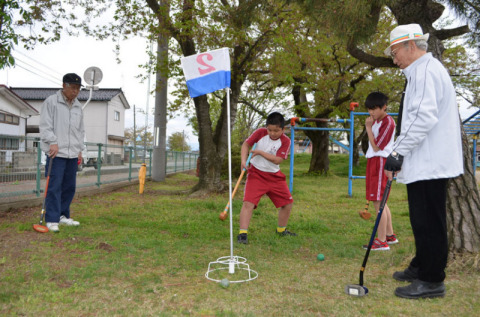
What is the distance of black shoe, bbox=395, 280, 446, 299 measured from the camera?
2602mm

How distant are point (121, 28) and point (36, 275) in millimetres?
7211

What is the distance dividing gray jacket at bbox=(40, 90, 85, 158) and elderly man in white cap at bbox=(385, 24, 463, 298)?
12.5 ft

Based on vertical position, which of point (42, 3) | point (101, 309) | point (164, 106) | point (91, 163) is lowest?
point (101, 309)

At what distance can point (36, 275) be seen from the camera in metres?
2.96

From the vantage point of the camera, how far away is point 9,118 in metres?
21.7

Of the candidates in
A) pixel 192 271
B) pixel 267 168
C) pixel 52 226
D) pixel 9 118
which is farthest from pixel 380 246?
pixel 9 118

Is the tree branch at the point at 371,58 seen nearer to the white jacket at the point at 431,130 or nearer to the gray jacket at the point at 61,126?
the white jacket at the point at 431,130

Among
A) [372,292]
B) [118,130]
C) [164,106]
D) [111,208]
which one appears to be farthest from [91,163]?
[118,130]

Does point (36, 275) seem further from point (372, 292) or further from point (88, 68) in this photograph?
point (88, 68)

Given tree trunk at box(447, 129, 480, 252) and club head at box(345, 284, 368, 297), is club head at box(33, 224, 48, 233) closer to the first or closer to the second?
club head at box(345, 284, 368, 297)

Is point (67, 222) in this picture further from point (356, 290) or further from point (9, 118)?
point (9, 118)

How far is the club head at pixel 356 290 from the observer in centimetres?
261

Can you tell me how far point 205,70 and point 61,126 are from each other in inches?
91.6

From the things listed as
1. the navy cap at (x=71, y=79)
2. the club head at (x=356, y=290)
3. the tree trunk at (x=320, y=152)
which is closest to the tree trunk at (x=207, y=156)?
the navy cap at (x=71, y=79)
